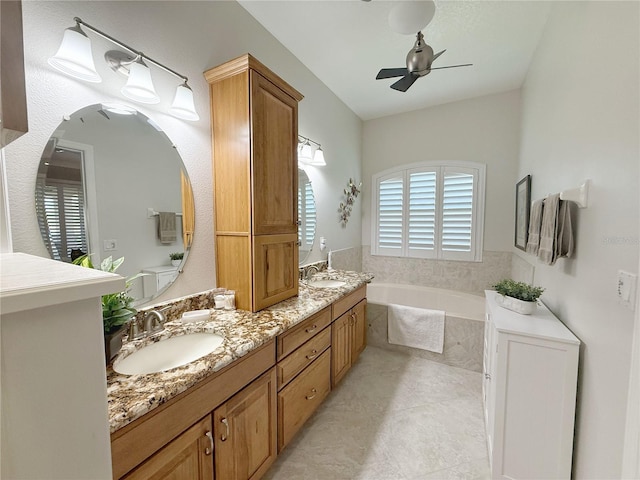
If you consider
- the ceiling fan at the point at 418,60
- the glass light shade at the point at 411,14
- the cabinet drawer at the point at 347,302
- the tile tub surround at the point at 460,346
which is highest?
the glass light shade at the point at 411,14

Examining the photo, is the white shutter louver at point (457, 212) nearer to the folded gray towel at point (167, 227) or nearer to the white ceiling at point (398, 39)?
the white ceiling at point (398, 39)

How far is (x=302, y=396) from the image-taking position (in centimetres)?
167

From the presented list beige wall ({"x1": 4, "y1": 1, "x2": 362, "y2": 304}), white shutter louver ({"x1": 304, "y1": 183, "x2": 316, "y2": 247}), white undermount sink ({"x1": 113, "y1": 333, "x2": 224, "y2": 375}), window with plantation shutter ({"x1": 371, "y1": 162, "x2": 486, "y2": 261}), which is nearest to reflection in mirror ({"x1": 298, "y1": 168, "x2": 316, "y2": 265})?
white shutter louver ({"x1": 304, "y1": 183, "x2": 316, "y2": 247})

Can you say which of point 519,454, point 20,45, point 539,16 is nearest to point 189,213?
point 20,45

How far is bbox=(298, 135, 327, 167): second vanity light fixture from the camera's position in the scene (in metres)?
2.50

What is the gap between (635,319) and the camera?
2.85 feet

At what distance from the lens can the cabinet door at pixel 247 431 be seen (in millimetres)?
1094

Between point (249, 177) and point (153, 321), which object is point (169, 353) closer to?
point (153, 321)

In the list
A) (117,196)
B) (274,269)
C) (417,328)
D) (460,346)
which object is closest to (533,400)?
(460,346)

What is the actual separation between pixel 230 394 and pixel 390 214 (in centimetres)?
325

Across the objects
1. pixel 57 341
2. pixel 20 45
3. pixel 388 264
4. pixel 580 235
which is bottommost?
pixel 388 264

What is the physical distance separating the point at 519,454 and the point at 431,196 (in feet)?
9.27

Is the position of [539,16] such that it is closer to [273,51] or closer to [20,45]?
[273,51]

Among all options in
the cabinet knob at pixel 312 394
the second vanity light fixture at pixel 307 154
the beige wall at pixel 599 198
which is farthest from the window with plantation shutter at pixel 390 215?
the cabinet knob at pixel 312 394
